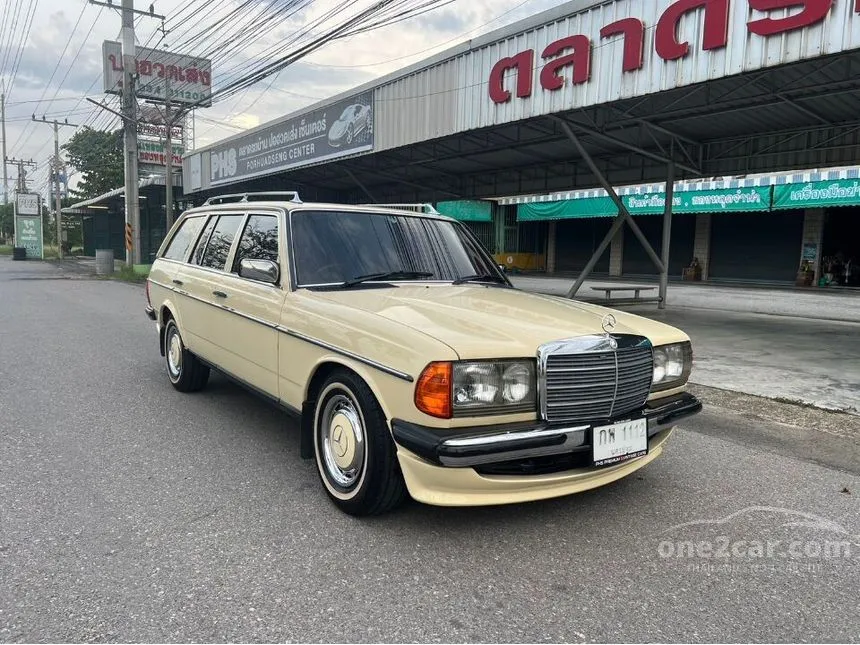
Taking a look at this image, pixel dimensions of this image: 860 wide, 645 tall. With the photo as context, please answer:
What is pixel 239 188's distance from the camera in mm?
24812

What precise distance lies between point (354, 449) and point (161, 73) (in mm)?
42424

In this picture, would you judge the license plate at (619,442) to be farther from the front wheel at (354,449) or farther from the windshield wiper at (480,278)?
the windshield wiper at (480,278)

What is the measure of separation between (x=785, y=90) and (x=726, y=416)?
20.9 feet

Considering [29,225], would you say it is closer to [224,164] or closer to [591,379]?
[224,164]

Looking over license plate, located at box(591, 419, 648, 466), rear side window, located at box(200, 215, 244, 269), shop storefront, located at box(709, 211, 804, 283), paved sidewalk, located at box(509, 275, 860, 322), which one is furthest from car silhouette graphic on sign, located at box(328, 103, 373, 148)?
shop storefront, located at box(709, 211, 804, 283)

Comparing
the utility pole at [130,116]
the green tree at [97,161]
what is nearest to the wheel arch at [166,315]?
the utility pole at [130,116]

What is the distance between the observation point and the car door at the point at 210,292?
184 inches

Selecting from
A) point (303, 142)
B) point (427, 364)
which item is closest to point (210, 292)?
point (427, 364)

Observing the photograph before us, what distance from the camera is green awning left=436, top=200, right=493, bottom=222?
30078mm

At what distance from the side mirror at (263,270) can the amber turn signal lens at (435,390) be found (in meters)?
1.54

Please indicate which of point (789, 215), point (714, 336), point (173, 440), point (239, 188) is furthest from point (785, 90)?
point (239, 188)

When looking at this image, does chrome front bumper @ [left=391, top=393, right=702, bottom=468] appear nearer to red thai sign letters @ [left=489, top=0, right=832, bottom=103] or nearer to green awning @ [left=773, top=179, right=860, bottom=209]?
red thai sign letters @ [left=489, top=0, right=832, bottom=103]

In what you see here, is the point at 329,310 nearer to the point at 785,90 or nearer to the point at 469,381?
the point at 469,381

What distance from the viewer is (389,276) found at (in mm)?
4016
